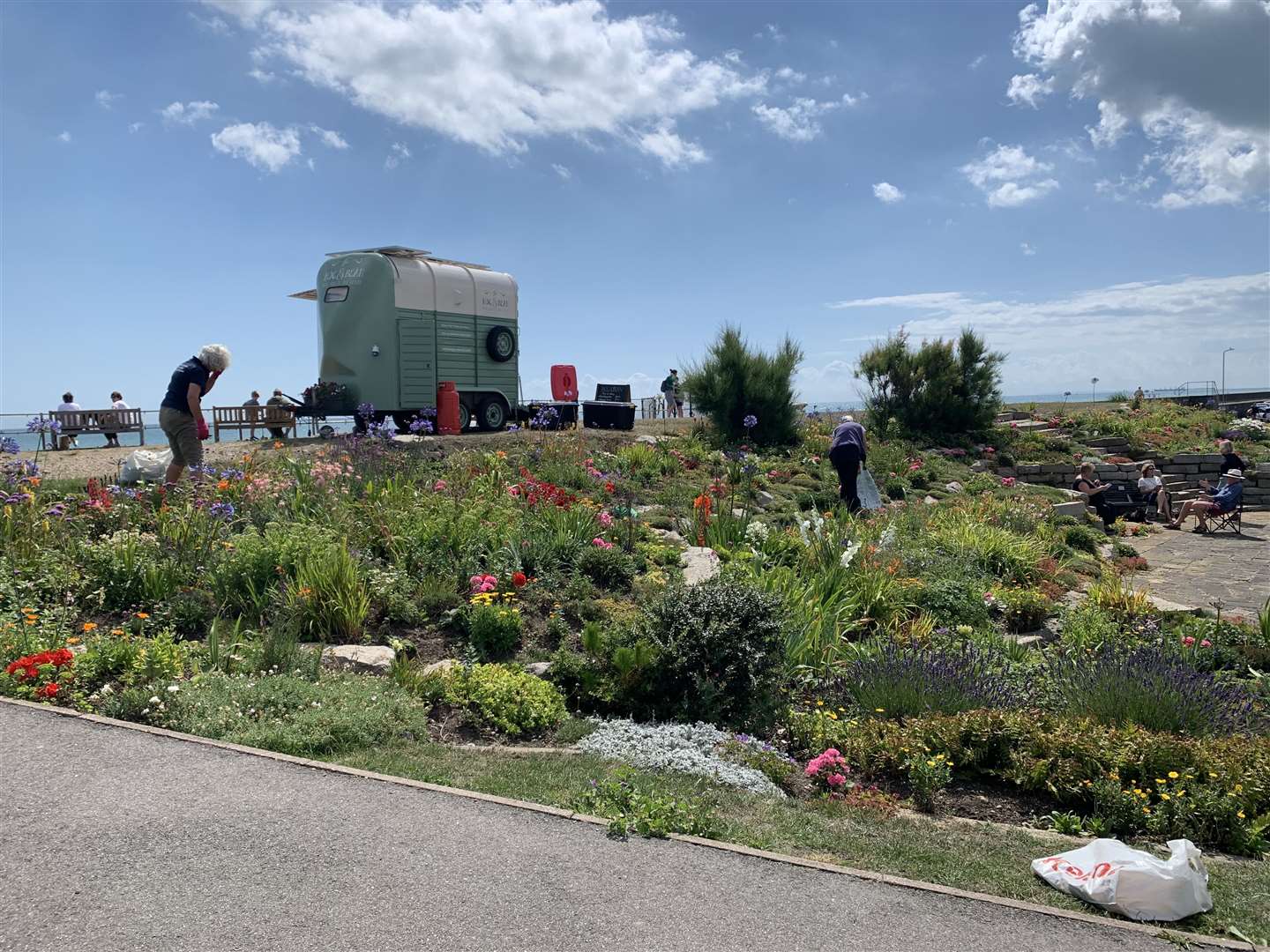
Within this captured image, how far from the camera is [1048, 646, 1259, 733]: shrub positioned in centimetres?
473

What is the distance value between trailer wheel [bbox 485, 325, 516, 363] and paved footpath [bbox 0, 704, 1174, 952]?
14215 mm

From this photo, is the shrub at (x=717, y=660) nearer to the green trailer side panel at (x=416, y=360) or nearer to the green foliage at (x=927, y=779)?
the green foliage at (x=927, y=779)

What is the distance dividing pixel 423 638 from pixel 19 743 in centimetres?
249

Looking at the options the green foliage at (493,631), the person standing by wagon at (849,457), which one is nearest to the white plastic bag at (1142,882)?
the green foliage at (493,631)

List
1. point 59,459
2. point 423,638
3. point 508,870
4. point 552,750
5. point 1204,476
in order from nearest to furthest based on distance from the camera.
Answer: point 508,870 → point 552,750 → point 423,638 → point 59,459 → point 1204,476

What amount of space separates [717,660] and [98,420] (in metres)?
16.0

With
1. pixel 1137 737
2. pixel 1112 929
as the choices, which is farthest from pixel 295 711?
pixel 1137 737

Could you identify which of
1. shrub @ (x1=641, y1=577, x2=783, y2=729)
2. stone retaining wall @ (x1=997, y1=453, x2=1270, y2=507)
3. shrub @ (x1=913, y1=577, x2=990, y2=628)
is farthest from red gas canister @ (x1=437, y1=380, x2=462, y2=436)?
shrub @ (x1=641, y1=577, x2=783, y2=729)

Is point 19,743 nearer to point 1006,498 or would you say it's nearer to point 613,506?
point 613,506

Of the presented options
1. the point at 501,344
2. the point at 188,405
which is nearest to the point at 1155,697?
the point at 188,405

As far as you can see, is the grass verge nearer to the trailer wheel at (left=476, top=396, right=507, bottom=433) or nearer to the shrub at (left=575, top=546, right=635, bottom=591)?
the shrub at (left=575, top=546, right=635, bottom=591)

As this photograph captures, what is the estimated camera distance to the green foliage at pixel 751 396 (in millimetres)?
16844

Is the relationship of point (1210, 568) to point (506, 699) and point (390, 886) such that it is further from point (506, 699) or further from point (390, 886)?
point (390, 886)

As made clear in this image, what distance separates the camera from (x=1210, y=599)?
881cm
